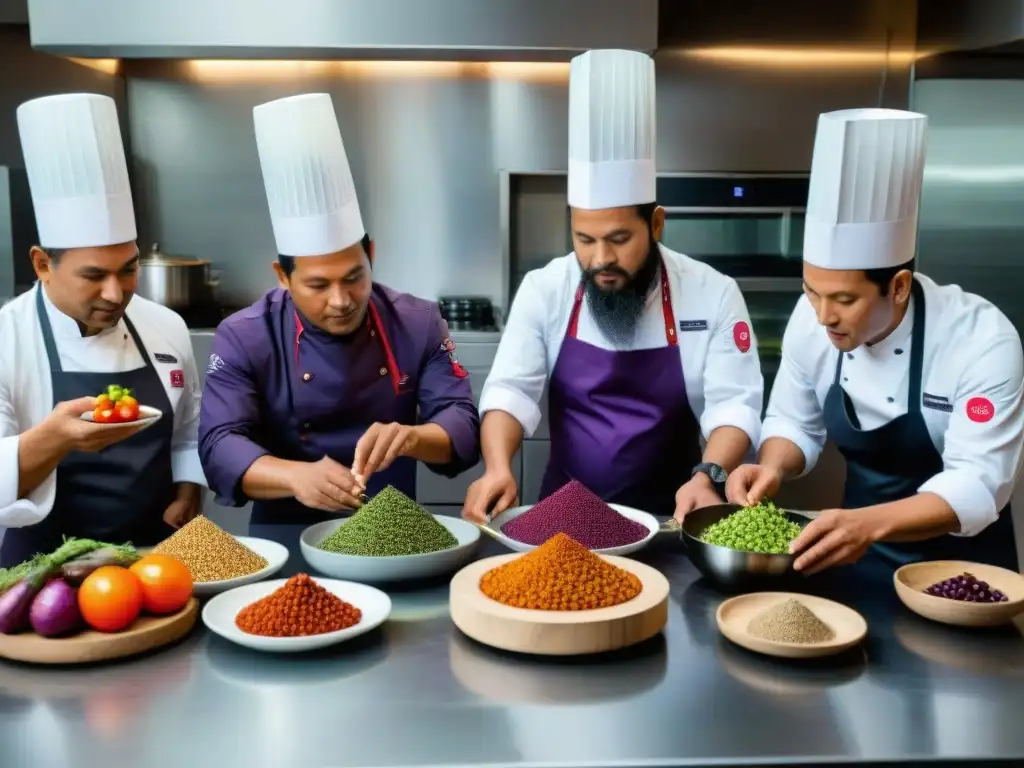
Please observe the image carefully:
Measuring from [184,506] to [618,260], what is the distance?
1092mm

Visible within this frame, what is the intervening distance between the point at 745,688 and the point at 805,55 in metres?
3.33

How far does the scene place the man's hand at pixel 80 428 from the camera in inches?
71.3

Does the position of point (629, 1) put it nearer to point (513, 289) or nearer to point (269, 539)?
point (513, 289)

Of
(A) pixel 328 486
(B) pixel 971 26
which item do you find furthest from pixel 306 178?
(B) pixel 971 26

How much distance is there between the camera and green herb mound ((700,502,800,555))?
5.44 ft

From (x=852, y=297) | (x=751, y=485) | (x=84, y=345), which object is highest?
(x=852, y=297)

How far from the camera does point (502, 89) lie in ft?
13.5

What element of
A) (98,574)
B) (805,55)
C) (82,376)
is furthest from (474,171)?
(98,574)

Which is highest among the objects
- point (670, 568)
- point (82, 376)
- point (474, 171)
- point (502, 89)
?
point (502, 89)

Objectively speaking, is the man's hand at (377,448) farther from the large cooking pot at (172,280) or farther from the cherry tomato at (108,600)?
the large cooking pot at (172,280)

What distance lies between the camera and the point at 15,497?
1892 mm

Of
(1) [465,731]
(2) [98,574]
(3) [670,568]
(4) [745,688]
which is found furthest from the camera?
(3) [670,568]

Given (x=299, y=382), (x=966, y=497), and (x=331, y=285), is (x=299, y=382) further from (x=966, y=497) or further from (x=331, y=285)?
(x=966, y=497)

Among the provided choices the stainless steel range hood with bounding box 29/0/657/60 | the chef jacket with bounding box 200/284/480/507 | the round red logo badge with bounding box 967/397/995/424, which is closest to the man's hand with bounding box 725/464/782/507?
the round red logo badge with bounding box 967/397/995/424
